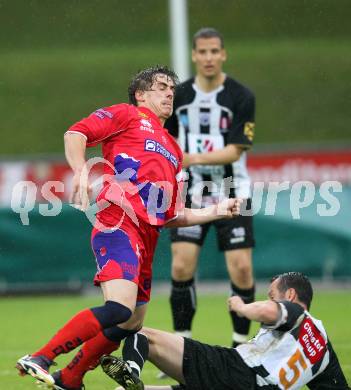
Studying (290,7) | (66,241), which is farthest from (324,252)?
Result: (290,7)

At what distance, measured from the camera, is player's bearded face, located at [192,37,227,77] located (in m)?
8.44

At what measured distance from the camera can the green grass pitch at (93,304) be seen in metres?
7.64

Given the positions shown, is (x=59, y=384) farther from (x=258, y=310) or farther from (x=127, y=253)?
(x=258, y=310)

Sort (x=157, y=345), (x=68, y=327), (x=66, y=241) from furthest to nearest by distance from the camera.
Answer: (x=66, y=241)
(x=157, y=345)
(x=68, y=327)

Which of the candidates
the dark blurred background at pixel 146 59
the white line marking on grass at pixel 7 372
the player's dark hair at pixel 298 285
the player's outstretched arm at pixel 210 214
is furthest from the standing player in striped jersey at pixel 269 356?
the dark blurred background at pixel 146 59

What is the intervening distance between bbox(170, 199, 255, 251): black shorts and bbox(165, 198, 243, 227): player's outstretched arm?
5.80 feet

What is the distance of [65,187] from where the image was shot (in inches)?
522

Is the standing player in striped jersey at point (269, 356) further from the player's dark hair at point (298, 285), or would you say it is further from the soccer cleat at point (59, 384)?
the soccer cleat at point (59, 384)

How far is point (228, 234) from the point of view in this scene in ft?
27.7

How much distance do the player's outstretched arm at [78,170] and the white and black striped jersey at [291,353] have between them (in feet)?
4.35

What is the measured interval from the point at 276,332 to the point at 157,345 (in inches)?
30.2

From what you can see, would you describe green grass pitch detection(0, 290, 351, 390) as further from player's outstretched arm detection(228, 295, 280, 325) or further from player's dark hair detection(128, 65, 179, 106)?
player's dark hair detection(128, 65, 179, 106)

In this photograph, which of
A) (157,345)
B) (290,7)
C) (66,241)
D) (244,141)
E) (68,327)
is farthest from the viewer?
(290,7)

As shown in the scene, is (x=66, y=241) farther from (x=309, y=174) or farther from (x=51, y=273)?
(x=309, y=174)
